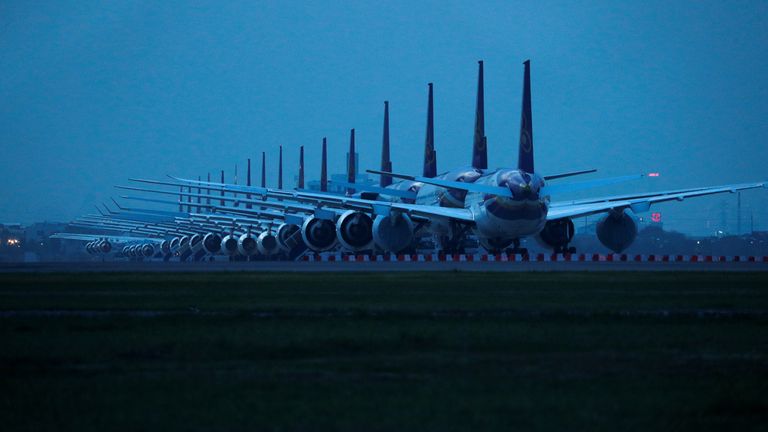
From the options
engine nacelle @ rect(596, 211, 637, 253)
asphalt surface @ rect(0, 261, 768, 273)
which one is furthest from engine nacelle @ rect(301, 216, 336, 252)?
asphalt surface @ rect(0, 261, 768, 273)

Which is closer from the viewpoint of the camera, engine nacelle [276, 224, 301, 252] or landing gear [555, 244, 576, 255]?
landing gear [555, 244, 576, 255]

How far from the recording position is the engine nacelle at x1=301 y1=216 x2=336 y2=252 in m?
58.4

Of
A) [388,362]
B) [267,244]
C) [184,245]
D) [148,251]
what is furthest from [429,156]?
[148,251]

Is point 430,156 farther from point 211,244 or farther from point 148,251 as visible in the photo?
point 148,251

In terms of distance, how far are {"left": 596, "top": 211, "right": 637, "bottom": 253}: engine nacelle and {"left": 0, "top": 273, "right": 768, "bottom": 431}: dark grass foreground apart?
29096mm

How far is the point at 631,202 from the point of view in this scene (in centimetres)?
4891

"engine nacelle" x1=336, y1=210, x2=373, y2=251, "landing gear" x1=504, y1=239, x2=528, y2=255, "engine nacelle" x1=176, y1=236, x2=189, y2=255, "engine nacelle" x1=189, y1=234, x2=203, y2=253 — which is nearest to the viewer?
"landing gear" x1=504, y1=239, x2=528, y2=255

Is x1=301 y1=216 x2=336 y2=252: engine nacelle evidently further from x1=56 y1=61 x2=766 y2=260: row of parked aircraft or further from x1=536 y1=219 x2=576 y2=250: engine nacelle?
x1=536 y1=219 x2=576 y2=250: engine nacelle

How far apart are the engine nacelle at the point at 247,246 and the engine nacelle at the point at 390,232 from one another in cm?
3265

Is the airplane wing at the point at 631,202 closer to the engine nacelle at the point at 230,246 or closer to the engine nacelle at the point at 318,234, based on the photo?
the engine nacelle at the point at 318,234

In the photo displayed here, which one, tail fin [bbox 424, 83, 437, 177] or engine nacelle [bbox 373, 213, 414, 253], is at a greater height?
tail fin [bbox 424, 83, 437, 177]

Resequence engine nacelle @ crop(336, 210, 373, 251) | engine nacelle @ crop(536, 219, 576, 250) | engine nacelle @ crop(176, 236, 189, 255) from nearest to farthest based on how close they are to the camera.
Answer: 1. engine nacelle @ crop(536, 219, 576, 250)
2. engine nacelle @ crop(336, 210, 373, 251)
3. engine nacelle @ crop(176, 236, 189, 255)

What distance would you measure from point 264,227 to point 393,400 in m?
80.3

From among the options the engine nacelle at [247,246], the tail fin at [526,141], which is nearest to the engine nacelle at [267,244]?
the engine nacelle at [247,246]
